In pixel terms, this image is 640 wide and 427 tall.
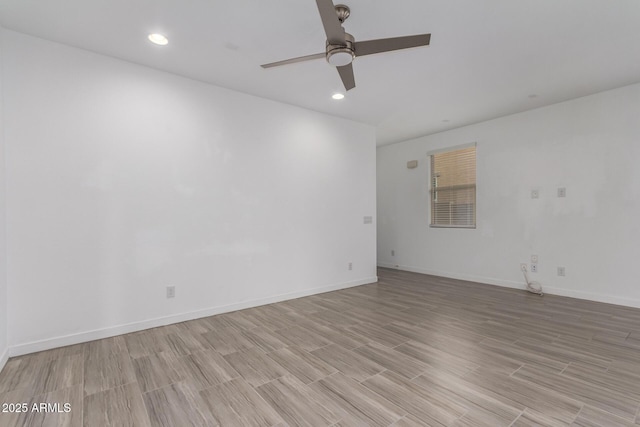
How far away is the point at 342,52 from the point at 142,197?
2375 millimetres

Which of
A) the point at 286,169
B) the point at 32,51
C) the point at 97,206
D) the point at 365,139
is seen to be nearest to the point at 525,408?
the point at 286,169

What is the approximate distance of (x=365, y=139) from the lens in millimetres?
5078

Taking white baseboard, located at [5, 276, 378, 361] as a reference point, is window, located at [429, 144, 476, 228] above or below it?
above

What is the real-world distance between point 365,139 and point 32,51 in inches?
Answer: 161

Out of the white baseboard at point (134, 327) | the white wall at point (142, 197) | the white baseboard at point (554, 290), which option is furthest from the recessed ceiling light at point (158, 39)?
the white baseboard at point (554, 290)

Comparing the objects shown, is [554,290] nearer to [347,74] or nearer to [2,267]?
[347,74]

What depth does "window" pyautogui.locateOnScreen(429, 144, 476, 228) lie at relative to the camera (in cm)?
526

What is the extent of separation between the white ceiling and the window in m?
1.49

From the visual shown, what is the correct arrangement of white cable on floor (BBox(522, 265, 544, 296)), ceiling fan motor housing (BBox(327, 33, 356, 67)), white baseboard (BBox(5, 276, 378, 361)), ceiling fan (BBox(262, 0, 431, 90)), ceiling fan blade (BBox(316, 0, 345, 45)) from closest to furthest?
ceiling fan blade (BBox(316, 0, 345, 45))
ceiling fan (BBox(262, 0, 431, 90))
ceiling fan motor housing (BBox(327, 33, 356, 67))
white baseboard (BBox(5, 276, 378, 361))
white cable on floor (BBox(522, 265, 544, 296))

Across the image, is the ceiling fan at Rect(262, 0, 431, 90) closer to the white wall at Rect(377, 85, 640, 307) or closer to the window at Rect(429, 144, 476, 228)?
the white wall at Rect(377, 85, 640, 307)

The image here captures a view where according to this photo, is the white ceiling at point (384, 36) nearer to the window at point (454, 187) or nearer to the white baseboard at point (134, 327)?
the window at point (454, 187)

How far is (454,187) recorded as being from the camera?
548cm

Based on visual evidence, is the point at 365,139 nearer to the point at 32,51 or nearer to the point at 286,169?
the point at 286,169

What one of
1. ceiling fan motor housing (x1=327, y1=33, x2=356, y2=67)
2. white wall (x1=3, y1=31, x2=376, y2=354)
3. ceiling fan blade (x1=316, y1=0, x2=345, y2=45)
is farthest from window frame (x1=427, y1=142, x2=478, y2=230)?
ceiling fan blade (x1=316, y1=0, x2=345, y2=45)
